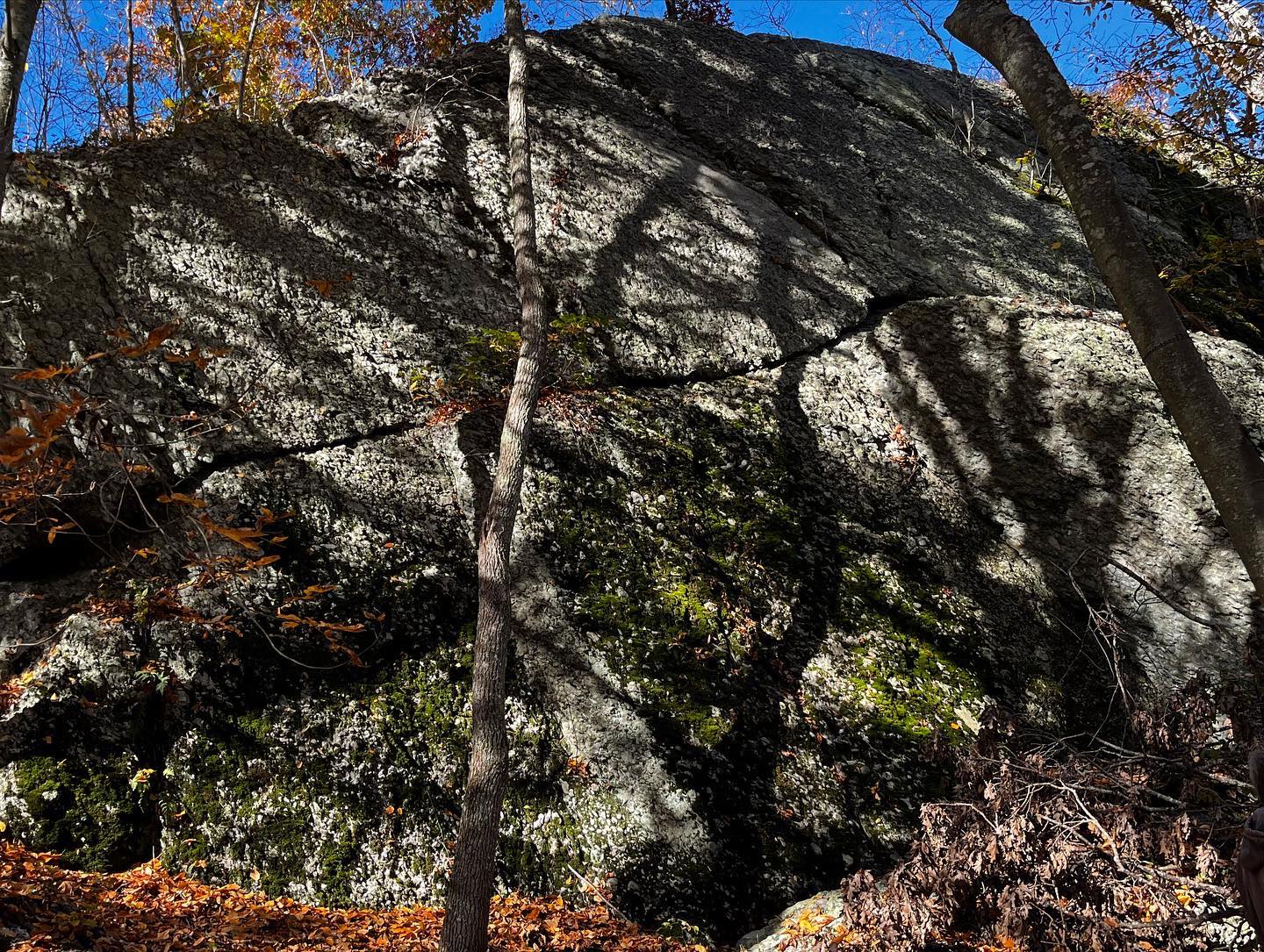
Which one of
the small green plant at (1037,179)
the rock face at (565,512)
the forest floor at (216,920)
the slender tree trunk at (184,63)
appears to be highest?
the slender tree trunk at (184,63)

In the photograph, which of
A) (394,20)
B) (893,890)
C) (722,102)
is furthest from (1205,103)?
(394,20)

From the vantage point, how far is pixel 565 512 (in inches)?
227

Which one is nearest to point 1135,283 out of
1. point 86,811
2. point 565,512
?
point 565,512

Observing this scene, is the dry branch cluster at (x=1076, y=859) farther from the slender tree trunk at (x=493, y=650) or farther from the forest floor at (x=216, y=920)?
the slender tree trunk at (x=493, y=650)

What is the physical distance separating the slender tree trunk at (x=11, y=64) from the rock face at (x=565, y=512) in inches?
56.0

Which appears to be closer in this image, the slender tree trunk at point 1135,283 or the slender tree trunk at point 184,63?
the slender tree trunk at point 1135,283

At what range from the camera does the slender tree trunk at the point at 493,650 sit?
149 inches

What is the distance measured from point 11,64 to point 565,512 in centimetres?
395

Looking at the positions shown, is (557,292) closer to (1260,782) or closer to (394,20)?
(1260,782)

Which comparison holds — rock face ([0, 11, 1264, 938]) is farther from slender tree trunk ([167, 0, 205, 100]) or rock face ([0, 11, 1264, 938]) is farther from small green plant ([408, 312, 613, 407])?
slender tree trunk ([167, 0, 205, 100])

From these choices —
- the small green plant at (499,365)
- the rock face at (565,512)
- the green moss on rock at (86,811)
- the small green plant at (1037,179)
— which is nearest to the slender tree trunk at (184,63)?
the rock face at (565,512)

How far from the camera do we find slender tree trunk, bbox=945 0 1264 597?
137 inches

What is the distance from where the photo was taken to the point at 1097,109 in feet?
37.2

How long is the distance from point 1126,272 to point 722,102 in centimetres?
751
